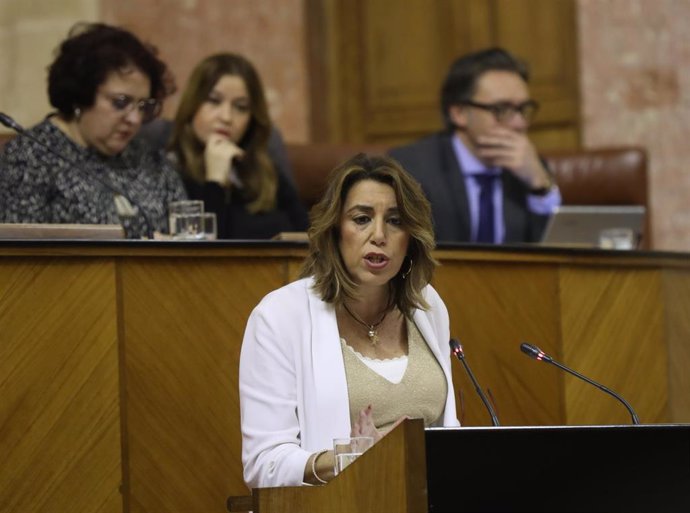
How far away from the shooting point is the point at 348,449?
8.85 feet

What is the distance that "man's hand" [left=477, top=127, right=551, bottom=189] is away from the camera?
518cm

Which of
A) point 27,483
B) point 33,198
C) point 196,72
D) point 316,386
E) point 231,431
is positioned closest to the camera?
point 316,386

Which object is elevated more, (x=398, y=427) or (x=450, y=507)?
(x=398, y=427)

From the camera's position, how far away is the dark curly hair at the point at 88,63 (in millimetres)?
4262

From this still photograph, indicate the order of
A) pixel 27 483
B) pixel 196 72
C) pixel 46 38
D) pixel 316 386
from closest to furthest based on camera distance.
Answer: pixel 316 386 < pixel 27 483 < pixel 196 72 < pixel 46 38

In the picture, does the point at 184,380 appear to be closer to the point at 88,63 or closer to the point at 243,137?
the point at 88,63

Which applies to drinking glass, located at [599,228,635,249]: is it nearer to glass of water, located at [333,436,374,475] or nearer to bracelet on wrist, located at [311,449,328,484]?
bracelet on wrist, located at [311,449,328,484]

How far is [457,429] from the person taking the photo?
95.9 inches

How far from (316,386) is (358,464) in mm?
594

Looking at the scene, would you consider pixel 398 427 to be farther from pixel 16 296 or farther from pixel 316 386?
pixel 16 296

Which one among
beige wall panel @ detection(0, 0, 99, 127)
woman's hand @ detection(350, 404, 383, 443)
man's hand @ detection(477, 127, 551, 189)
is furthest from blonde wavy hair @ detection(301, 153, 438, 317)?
beige wall panel @ detection(0, 0, 99, 127)

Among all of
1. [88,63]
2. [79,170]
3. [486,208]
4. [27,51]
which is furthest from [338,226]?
[27,51]

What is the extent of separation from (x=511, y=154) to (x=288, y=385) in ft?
7.67

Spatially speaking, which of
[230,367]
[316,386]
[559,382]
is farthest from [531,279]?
[316,386]
